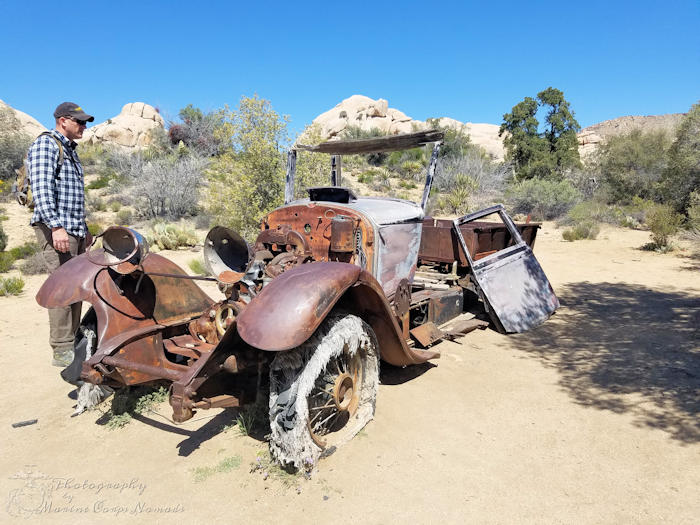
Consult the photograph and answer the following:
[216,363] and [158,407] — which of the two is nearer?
[216,363]

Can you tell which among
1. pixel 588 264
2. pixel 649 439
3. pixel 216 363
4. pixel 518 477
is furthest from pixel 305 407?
pixel 588 264

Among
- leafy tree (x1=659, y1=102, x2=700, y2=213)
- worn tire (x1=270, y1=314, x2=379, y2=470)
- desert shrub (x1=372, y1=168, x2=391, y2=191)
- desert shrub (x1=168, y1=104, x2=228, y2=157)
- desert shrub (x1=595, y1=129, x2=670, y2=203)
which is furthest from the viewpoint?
desert shrub (x1=168, y1=104, x2=228, y2=157)

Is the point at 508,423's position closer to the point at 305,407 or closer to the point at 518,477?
the point at 518,477

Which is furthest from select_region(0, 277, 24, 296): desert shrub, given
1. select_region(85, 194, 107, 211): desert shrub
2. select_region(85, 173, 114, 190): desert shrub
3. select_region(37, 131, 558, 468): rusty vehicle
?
select_region(85, 173, 114, 190): desert shrub

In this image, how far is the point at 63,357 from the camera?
374 cm

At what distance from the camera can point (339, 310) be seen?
2771mm

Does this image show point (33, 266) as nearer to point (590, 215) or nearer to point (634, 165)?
point (590, 215)

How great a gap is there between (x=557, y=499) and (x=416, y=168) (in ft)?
75.6

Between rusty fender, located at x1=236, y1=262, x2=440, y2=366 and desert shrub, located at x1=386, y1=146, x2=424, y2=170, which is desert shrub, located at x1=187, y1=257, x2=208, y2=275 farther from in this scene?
desert shrub, located at x1=386, y1=146, x2=424, y2=170

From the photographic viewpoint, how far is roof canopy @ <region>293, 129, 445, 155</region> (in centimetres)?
394

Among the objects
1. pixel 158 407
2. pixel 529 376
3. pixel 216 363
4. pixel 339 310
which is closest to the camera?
pixel 216 363

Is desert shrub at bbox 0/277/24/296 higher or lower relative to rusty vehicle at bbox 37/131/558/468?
lower

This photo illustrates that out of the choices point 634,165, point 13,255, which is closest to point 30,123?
point 13,255

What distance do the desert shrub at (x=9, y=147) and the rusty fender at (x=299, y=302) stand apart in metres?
18.8
